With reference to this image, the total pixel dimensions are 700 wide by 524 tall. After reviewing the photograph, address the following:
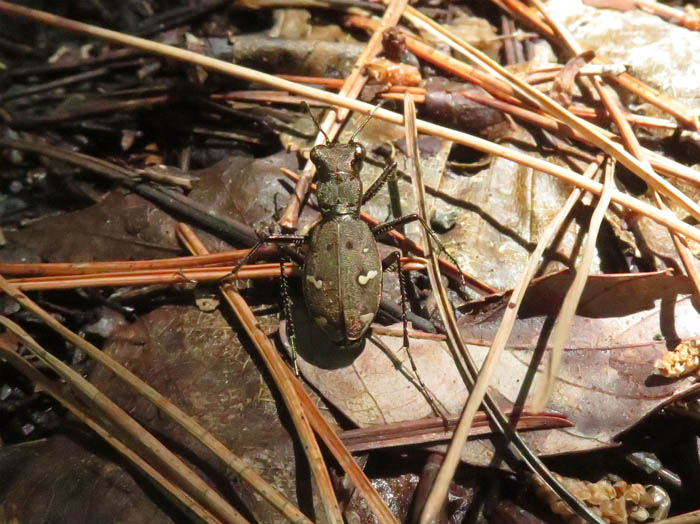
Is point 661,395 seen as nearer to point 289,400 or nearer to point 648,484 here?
point 648,484

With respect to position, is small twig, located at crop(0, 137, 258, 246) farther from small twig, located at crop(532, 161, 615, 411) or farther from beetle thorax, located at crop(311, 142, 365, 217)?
small twig, located at crop(532, 161, 615, 411)

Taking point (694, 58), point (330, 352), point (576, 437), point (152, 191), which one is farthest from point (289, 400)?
point (694, 58)

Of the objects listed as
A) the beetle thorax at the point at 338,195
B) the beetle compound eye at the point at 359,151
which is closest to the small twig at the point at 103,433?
the beetle thorax at the point at 338,195

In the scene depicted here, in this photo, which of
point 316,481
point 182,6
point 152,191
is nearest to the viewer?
point 316,481

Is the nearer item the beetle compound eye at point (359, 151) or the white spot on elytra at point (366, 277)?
the white spot on elytra at point (366, 277)

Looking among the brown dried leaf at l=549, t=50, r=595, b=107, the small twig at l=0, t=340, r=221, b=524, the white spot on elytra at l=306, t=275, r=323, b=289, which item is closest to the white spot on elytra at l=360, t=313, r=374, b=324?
the white spot on elytra at l=306, t=275, r=323, b=289

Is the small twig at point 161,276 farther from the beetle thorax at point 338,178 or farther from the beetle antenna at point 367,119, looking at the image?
the beetle antenna at point 367,119
